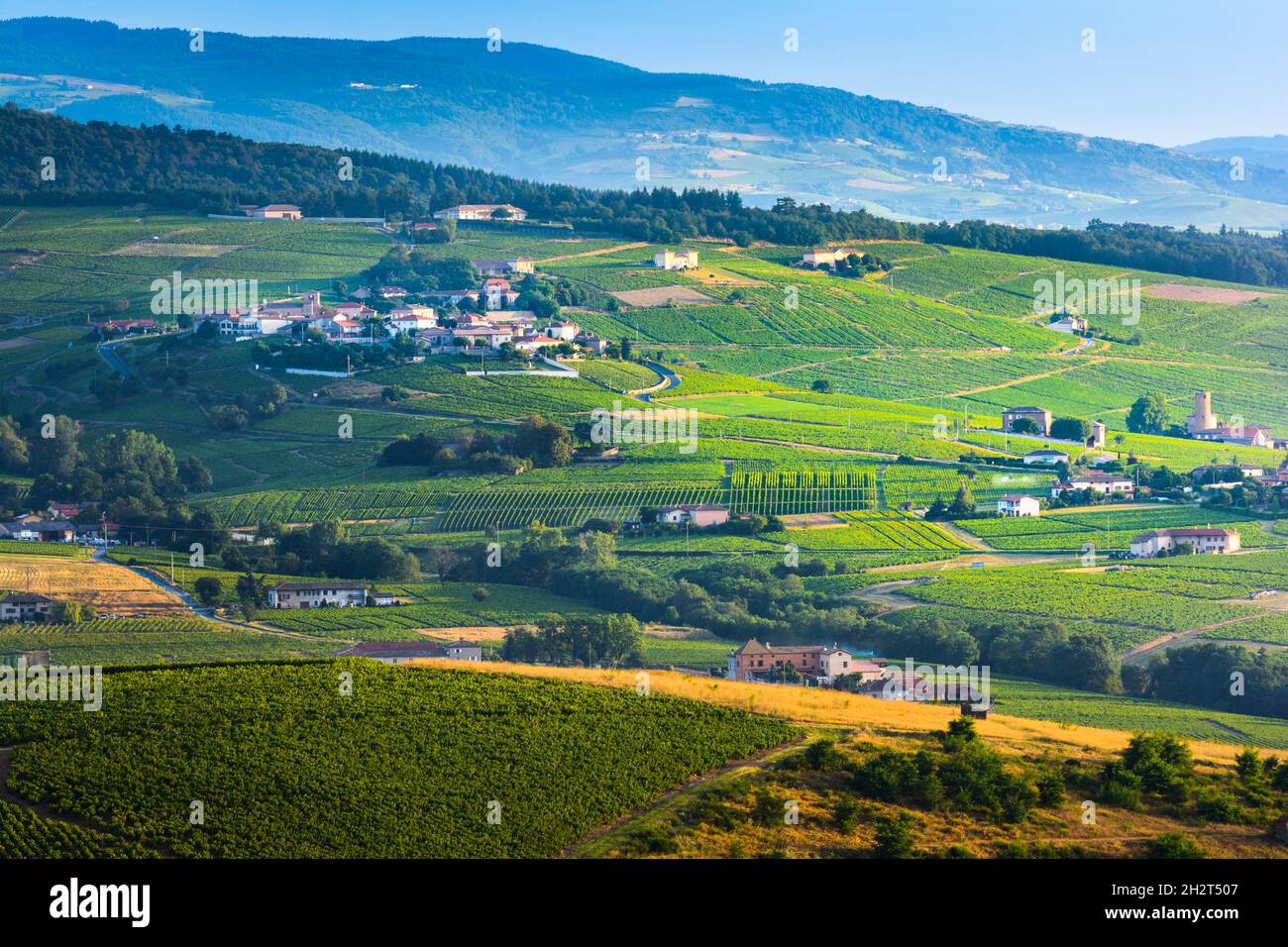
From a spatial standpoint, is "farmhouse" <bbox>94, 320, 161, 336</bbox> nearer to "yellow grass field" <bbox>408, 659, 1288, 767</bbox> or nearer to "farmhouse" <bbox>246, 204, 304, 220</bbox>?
"farmhouse" <bbox>246, 204, 304, 220</bbox>

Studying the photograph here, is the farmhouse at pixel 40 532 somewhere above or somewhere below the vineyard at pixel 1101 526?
below

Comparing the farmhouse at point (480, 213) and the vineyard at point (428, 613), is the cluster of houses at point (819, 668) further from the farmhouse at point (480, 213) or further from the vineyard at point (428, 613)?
→ the farmhouse at point (480, 213)

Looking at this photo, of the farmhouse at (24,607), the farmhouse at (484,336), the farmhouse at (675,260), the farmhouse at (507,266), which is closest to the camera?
the farmhouse at (24,607)

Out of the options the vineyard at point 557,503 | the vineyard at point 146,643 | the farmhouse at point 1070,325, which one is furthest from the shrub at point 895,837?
the farmhouse at point 1070,325

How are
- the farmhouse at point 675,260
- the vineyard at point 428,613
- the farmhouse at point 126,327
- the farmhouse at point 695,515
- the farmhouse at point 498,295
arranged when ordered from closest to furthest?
the vineyard at point 428,613 < the farmhouse at point 695,515 < the farmhouse at point 126,327 < the farmhouse at point 498,295 < the farmhouse at point 675,260

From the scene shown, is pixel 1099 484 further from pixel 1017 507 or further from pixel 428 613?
pixel 428 613

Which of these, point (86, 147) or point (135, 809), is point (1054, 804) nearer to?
point (135, 809)

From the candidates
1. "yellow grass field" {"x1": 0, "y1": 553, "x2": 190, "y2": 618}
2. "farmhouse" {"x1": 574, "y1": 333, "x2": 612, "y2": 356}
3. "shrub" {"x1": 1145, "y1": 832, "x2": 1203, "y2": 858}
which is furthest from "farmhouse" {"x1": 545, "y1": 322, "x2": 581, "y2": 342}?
"shrub" {"x1": 1145, "y1": 832, "x2": 1203, "y2": 858}
